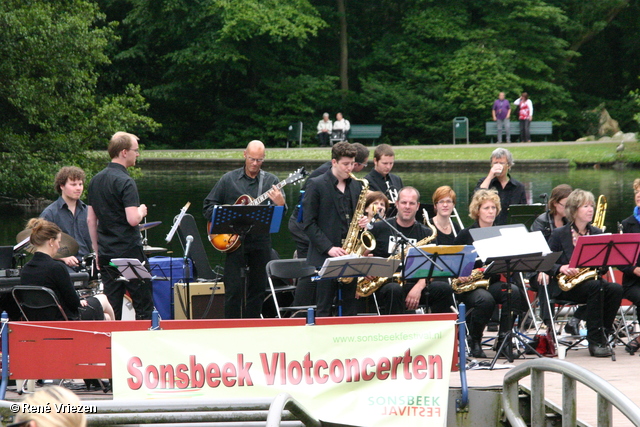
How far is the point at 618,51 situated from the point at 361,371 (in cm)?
4323

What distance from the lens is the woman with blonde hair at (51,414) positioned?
2.77 metres

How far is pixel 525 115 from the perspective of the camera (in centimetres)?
3403

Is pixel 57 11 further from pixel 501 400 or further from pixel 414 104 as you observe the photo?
pixel 414 104

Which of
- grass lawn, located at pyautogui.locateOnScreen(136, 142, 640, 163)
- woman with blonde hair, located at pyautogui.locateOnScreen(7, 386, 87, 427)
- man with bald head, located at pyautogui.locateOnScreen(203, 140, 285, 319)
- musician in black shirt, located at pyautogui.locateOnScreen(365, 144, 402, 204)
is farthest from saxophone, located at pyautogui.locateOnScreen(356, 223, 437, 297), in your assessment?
grass lawn, located at pyautogui.locateOnScreen(136, 142, 640, 163)

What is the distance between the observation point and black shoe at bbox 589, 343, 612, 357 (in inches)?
329

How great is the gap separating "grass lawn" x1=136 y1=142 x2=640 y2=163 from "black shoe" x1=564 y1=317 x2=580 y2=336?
64.5 feet

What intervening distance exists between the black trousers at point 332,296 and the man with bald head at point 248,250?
2.27ft

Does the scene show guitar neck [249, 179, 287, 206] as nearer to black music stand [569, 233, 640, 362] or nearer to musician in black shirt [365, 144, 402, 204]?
→ musician in black shirt [365, 144, 402, 204]

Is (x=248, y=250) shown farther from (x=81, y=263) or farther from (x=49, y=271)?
(x=49, y=271)

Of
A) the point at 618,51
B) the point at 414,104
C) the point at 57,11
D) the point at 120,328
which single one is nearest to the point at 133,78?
the point at 414,104

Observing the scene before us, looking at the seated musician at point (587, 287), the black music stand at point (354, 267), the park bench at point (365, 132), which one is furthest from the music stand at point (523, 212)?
the park bench at point (365, 132)

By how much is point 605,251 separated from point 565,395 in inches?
109

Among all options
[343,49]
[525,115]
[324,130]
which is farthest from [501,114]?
[343,49]

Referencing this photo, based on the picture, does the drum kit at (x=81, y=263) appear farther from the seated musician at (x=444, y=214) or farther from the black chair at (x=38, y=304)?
the seated musician at (x=444, y=214)
